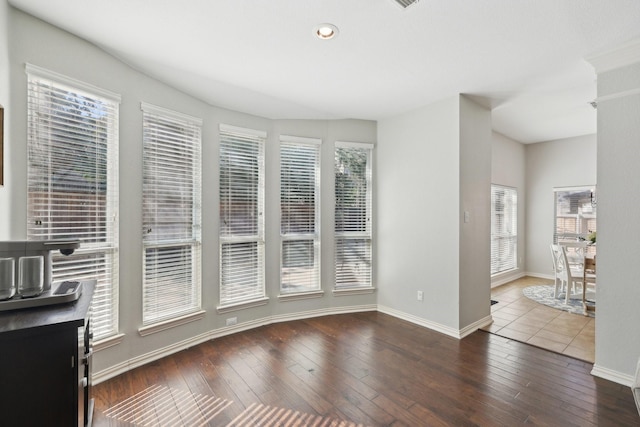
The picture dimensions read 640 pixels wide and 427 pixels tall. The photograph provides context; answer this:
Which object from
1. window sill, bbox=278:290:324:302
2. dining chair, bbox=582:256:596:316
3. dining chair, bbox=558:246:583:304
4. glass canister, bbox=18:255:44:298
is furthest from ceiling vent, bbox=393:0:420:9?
dining chair, bbox=558:246:583:304

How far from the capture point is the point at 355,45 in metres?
2.37

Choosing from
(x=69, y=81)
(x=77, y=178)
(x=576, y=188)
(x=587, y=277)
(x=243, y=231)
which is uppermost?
(x=69, y=81)

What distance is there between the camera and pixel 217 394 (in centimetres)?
233

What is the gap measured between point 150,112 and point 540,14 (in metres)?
3.24

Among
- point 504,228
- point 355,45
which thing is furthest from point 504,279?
point 355,45

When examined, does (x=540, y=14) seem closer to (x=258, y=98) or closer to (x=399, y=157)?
(x=399, y=157)

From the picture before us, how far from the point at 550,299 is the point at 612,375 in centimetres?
267

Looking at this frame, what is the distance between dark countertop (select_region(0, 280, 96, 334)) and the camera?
1.21 m

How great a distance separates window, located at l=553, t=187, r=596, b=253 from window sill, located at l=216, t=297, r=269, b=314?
599cm

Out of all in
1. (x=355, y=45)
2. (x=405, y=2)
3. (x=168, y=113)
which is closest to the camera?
(x=405, y=2)

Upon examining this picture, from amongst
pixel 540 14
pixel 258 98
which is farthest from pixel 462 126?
pixel 258 98

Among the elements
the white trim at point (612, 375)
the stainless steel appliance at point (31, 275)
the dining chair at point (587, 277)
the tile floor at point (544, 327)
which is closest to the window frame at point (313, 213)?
the tile floor at point (544, 327)

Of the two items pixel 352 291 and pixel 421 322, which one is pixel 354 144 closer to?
pixel 352 291

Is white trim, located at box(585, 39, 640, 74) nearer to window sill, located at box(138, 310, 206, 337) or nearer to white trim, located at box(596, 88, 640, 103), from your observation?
white trim, located at box(596, 88, 640, 103)
